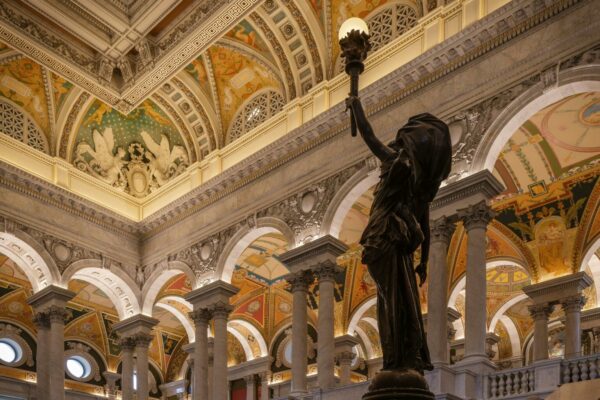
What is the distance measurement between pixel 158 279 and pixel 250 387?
6739mm

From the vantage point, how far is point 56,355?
1767 centimetres

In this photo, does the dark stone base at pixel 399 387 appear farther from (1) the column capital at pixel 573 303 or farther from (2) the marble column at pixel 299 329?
(1) the column capital at pixel 573 303

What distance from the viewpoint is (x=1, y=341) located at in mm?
Answer: 22734

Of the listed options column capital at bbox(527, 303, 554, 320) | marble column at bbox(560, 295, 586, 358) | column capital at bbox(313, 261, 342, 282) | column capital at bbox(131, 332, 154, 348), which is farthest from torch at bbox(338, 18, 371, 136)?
column capital at bbox(131, 332, 154, 348)

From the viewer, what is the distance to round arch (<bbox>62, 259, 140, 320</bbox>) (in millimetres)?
19078

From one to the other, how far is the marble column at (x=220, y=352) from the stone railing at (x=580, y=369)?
7.81 metres

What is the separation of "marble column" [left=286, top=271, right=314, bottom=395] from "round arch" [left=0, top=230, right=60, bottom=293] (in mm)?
6037

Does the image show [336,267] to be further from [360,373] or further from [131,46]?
[360,373]

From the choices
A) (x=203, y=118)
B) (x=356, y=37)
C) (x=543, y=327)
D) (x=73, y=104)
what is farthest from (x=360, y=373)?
(x=356, y=37)

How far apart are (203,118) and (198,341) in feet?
18.0

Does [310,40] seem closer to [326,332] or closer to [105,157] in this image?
[326,332]

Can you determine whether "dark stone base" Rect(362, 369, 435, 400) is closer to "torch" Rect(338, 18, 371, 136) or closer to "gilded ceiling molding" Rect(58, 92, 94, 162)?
"torch" Rect(338, 18, 371, 136)

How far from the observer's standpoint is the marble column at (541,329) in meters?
17.3

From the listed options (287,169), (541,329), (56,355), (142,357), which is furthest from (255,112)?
(541,329)
